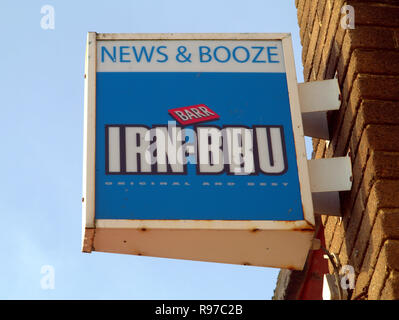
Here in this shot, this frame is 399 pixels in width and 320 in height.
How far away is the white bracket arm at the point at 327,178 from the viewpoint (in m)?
5.72

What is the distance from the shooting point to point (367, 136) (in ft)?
18.1

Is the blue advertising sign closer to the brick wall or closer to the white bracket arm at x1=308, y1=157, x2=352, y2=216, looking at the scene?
the white bracket arm at x1=308, y1=157, x2=352, y2=216

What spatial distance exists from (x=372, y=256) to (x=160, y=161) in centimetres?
138

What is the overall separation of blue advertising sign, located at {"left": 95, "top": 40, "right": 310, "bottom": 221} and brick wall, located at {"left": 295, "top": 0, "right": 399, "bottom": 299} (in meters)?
0.40

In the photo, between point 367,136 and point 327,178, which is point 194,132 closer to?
point 327,178

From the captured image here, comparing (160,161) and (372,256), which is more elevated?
(160,161)

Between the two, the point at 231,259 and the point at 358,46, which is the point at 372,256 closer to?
the point at 231,259

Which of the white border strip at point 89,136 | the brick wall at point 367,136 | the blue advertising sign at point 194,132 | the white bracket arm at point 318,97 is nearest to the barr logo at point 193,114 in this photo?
the blue advertising sign at point 194,132

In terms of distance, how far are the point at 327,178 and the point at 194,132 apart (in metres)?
0.88

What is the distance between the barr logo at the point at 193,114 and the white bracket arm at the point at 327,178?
699mm

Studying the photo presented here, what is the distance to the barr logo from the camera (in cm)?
574

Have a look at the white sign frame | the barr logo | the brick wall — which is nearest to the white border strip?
the white sign frame
